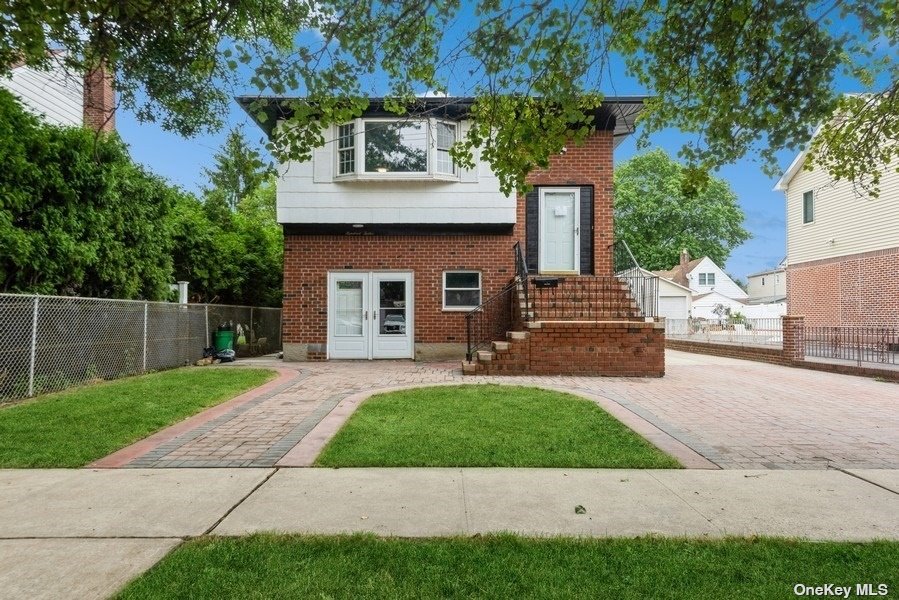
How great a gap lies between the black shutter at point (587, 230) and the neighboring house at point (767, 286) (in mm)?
39092

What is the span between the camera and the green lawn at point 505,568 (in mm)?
2281

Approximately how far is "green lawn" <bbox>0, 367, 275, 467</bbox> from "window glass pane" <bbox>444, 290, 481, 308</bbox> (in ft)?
16.6

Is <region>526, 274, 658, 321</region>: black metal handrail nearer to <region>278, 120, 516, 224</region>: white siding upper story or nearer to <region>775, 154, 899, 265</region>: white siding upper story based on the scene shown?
<region>278, 120, 516, 224</region>: white siding upper story

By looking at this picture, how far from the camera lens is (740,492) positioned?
3617 mm

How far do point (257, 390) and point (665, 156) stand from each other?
4108 centimetres

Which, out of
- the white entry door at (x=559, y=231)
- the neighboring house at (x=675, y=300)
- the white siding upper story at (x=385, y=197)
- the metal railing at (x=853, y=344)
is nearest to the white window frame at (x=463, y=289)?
the white siding upper story at (x=385, y=197)

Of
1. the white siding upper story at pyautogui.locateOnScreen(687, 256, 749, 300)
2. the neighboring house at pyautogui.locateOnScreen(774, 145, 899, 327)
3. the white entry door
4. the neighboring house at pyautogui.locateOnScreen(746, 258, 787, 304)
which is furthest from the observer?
the neighboring house at pyautogui.locateOnScreen(746, 258, 787, 304)

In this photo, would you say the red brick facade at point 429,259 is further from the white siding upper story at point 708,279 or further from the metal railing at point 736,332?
the white siding upper story at point 708,279

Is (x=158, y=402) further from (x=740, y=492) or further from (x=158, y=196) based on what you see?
(x=740, y=492)

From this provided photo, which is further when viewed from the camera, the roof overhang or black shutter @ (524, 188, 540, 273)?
black shutter @ (524, 188, 540, 273)

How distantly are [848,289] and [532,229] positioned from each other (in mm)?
14431

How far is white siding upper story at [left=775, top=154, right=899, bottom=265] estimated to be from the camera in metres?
17.4

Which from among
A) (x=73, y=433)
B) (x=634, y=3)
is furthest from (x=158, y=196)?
(x=634, y=3)

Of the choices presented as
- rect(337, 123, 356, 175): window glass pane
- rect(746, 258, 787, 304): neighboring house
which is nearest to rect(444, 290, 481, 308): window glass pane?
rect(337, 123, 356, 175): window glass pane
